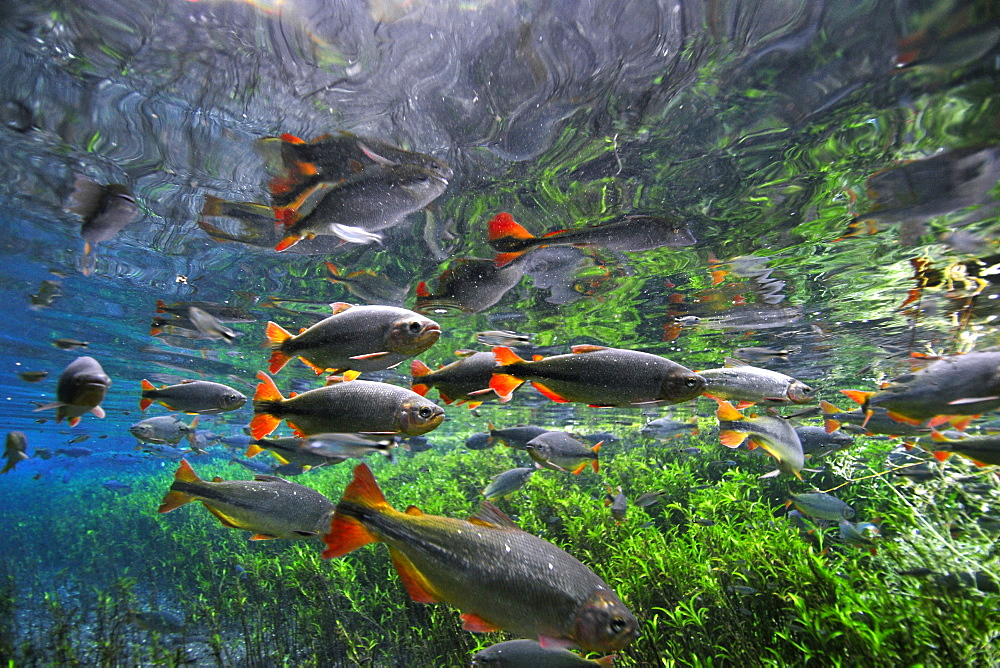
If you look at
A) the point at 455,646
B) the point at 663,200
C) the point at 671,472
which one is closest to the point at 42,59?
the point at 663,200

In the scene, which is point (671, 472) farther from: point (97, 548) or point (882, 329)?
point (97, 548)

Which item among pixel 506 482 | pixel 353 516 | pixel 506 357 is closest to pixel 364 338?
pixel 506 357

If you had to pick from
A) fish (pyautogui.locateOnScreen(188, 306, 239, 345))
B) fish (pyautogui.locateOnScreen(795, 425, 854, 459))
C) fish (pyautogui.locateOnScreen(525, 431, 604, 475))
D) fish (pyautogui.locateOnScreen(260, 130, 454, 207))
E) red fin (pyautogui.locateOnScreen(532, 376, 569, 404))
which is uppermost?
fish (pyautogui.locateOnScreen(260, 130, 454, 207))

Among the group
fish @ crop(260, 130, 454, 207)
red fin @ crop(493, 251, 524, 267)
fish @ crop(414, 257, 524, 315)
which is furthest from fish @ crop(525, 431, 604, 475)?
fish @ crop(414, 257, 524, 315)

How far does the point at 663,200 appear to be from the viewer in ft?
25.3

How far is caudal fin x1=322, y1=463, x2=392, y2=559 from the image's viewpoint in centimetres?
265

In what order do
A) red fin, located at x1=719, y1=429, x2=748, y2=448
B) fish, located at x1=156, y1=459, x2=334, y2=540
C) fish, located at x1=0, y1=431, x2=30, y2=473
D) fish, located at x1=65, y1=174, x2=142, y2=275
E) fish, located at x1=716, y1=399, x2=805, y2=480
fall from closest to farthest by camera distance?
fish, located at x1=156, y1=459, x2=334, y2=540, red fin, located at x1=719, y1=429, x2=748, y2=448, fish, located at x1=716, y1=399, x2=805, y2=480, fish, located at x1=65, y1=174, x2=142, y2=275, fish, located at x1=0, y1=431, x2=30, y2=473

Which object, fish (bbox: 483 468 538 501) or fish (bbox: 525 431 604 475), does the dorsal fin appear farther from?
fish (bbox: 483 468 538 501)

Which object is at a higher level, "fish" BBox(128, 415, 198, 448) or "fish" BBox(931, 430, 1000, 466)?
"fish" BBox(931, 430, 1000, 466)

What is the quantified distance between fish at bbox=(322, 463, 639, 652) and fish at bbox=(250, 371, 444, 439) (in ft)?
1.43

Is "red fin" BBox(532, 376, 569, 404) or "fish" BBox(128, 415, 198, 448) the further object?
"fish" BBox(128, 415, 198, 448)

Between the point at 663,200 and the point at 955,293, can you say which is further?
the point at 955,293

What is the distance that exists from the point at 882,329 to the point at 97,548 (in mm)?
30981

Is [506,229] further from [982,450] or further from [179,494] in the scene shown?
[982,450]
